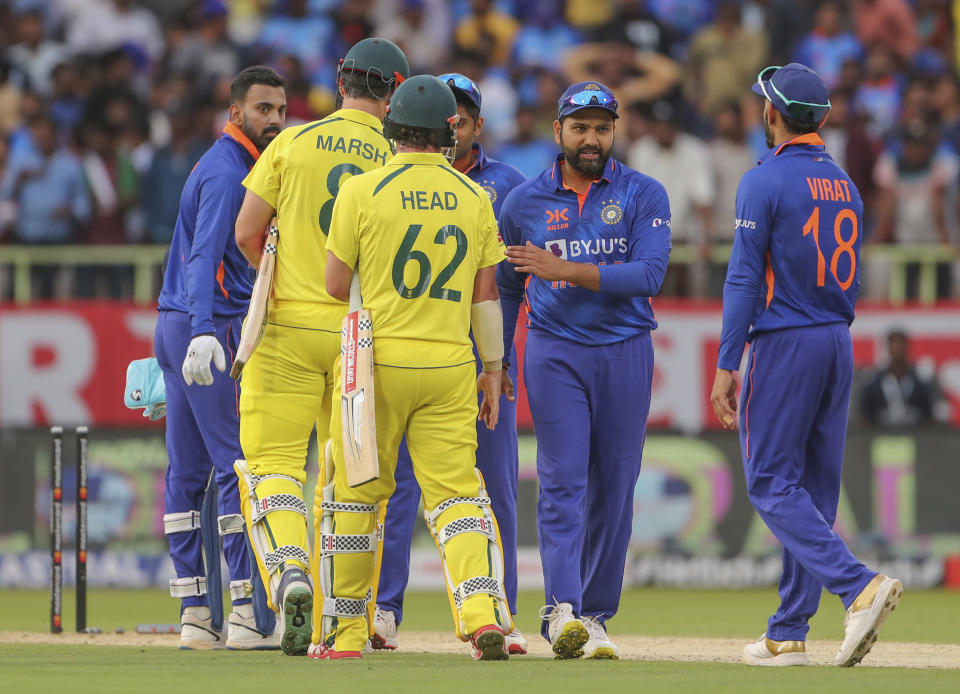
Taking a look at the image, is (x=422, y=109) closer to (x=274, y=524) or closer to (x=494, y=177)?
(x=494, y=177)

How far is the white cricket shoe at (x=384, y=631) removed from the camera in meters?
9.02

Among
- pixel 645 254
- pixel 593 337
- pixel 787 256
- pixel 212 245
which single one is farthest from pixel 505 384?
pixel 212 245

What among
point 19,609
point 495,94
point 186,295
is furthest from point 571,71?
point 186,295

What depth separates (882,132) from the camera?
18.3 metres

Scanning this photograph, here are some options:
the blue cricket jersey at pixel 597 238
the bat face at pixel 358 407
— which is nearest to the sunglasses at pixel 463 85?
the blue cricket jersey at pixel 597 238

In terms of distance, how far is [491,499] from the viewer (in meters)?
9.27

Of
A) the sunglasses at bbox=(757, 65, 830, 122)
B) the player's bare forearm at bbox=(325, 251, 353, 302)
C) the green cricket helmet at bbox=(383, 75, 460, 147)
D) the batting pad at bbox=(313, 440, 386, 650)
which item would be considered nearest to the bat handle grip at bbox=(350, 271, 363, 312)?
the player's bare forearm at bbox=(325, 251, 353, 302)

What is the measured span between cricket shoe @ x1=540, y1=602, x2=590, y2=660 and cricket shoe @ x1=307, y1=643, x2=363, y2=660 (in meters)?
0.96

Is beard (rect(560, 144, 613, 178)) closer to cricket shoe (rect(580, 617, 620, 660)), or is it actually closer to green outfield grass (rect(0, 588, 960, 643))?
cricket shoe (rect(580, 617, 620, 660))

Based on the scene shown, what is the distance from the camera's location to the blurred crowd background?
16.7 meters

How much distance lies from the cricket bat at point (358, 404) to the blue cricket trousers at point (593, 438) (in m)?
1.22

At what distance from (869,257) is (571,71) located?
4.27m

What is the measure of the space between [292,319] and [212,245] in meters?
0.82

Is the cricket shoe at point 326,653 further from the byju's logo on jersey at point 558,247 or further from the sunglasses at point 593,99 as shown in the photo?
the sunglasses at point 593,99
